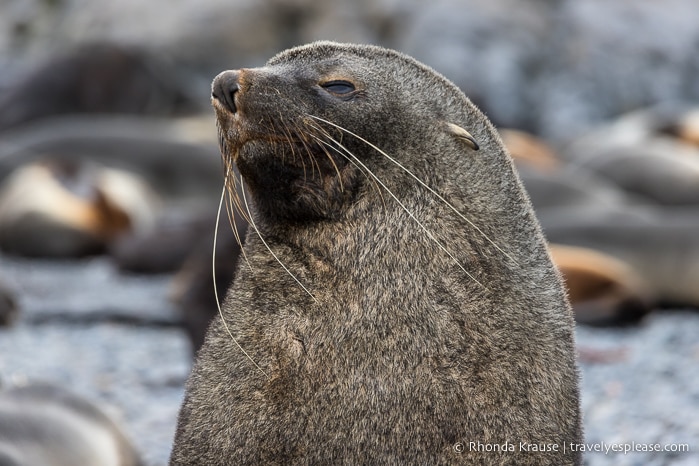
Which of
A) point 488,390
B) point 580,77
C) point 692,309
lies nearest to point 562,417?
point 488,390

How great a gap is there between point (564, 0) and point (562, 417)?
60.8 feet

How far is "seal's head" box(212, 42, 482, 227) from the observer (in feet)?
9.80

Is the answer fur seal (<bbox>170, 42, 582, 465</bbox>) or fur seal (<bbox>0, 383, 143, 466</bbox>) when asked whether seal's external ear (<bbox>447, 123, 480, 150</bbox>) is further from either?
fur seal (<bbox>0, 383, 143, 466</bbox>)

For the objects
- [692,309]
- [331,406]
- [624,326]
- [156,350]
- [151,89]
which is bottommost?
[331,406]

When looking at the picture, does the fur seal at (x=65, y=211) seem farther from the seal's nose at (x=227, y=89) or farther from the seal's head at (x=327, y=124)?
the seal's nose at (x=227, y=89)

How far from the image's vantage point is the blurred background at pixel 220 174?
6762mm

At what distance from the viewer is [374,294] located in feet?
9.71

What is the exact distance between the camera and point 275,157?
299 centimetres

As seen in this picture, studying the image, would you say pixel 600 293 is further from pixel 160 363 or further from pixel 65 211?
pixel 65 211

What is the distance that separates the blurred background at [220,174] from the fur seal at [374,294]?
5.78ft

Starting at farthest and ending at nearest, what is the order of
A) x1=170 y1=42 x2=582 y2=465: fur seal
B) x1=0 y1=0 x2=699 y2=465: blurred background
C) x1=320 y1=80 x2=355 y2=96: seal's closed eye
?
x1=0 y1=0 x2=699 y2=465: blurred background, x1=320 y1=80 x2=355 y2=96: seal's closed eye, x1=170 y1=42 x2=582 y2=465: fur seal

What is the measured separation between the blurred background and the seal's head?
6.74 ft

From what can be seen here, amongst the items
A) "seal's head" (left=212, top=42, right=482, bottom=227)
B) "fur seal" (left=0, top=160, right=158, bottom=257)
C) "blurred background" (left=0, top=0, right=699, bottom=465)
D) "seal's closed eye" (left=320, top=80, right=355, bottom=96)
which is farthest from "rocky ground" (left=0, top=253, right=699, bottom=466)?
"seal's closed eye" (left=320, top=80, right=355, bottom=96)

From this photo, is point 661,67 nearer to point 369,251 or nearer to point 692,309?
point 692,309
